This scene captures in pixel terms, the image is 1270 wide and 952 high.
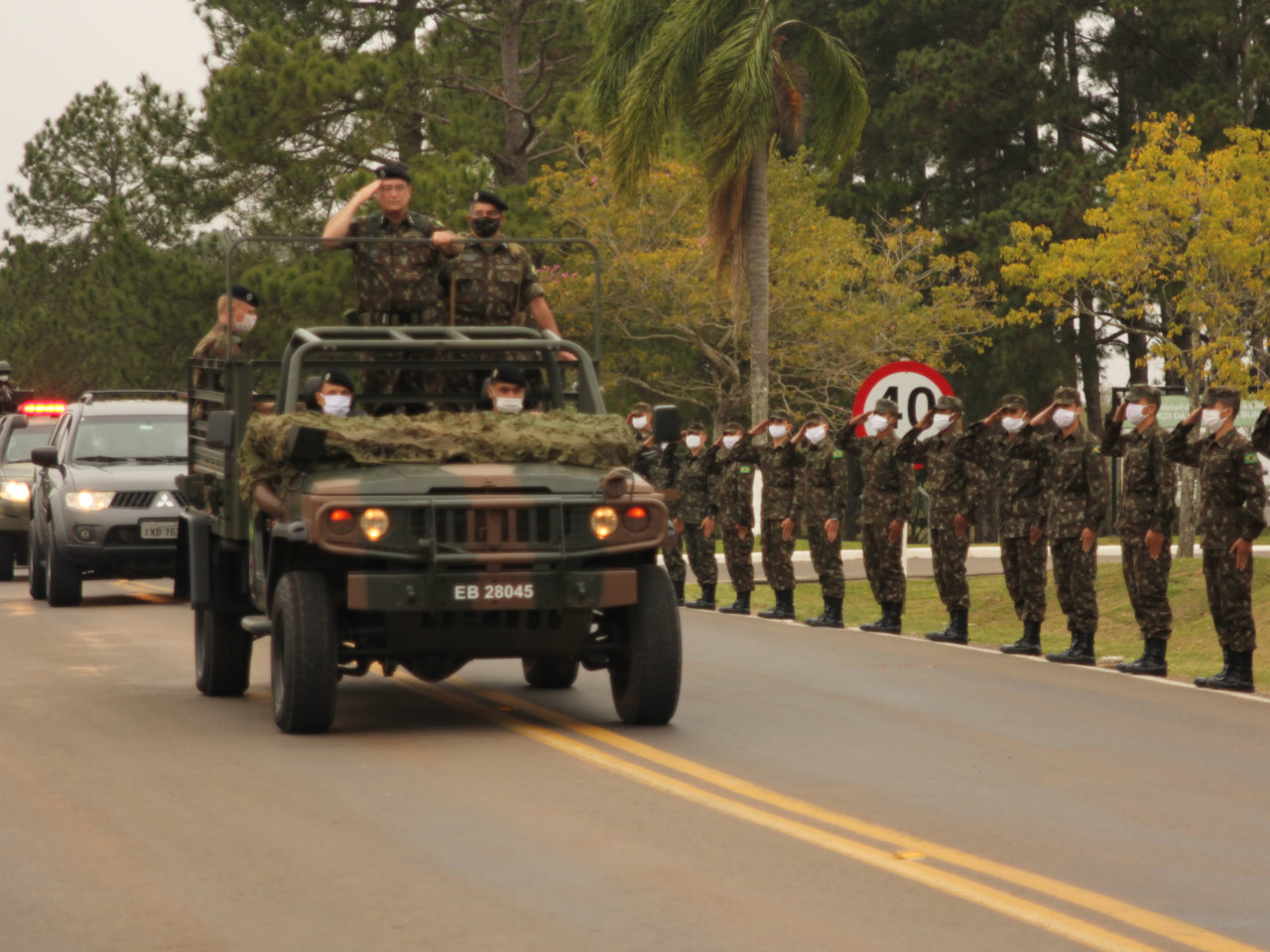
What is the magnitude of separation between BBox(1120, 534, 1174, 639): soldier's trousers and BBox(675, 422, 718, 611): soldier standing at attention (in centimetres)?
678

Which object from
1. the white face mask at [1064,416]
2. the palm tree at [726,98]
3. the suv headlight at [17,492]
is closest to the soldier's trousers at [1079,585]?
the white face mask at [1064,416]

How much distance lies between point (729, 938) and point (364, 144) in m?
36.4

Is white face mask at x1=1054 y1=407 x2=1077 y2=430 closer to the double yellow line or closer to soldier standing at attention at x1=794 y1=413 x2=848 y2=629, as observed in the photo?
soldier standing at attention at x1=794 y1=413 x2=848 y2=629

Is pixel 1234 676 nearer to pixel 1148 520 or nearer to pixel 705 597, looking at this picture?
pixel 1148 520

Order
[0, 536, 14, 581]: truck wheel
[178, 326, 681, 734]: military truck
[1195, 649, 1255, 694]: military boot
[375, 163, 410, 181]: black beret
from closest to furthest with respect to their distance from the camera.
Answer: [178, 326, 681, 734]: military truck, [375, 163, 410, 181]: black beret, [1195, 649, 1255, 694]: military boot, [0, 536, 14, 581]: truck wheel

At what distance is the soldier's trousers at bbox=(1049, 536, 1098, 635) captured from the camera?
48.2ft

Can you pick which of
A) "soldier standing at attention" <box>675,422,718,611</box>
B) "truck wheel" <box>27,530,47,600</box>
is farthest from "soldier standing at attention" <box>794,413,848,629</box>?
"truck wheel" <box>27,530,47,600</box>

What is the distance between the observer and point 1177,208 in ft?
84.5

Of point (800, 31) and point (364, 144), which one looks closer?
point (364, 144)

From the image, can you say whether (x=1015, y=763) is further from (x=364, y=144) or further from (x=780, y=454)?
(x=364, y=144)

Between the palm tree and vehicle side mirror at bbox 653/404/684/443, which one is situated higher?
the palm tree

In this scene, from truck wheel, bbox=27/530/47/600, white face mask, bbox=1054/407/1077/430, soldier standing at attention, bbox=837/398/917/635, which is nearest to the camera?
white face mask, bbox=1054/407/1077/430

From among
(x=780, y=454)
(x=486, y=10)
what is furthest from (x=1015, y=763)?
(x=486, y=10)

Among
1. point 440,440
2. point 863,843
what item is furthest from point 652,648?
point 863,843
